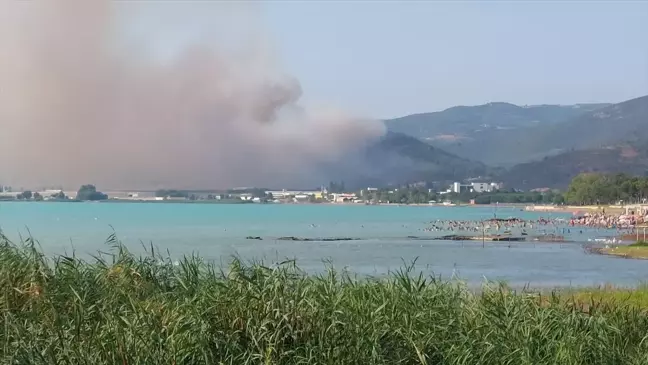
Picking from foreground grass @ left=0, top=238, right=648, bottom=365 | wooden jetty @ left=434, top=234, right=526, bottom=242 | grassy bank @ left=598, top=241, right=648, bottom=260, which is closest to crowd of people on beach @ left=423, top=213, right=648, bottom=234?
wooden jetty @ left=434, top=234, right=526, bottom=242

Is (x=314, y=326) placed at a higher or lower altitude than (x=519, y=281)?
higher

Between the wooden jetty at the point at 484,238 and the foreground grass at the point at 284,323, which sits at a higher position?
the foreground grass at the point at 284,323

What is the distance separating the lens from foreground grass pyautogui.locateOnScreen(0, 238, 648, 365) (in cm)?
959

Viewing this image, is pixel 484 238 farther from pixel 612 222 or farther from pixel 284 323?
pixel 284 323

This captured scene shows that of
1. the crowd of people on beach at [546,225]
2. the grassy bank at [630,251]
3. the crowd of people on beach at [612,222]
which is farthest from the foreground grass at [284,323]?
the crowd of people on beach at [612,222]

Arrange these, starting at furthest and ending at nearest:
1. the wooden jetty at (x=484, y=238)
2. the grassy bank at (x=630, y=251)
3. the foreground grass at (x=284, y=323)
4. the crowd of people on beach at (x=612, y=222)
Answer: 1. the crowd of people on beach at (x=612, y=222)
2. the wooden jetty at (x=484, y=238)
3. the grassy bank at (x=630, y=251)
4. the foreground grass at (x=284, y=323)

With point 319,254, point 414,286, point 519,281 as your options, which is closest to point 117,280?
point 414,286

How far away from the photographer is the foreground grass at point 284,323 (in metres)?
9.59

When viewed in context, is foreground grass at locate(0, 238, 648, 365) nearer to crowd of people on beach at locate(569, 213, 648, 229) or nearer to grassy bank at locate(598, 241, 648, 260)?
grassy bank at locate(598, 241, 648, 260)

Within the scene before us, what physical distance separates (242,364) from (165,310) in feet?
5.42

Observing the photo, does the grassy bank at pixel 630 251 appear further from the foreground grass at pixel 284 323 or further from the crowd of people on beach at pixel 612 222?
the foreground grass at pixel 284 323

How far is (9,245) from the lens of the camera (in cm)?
1538

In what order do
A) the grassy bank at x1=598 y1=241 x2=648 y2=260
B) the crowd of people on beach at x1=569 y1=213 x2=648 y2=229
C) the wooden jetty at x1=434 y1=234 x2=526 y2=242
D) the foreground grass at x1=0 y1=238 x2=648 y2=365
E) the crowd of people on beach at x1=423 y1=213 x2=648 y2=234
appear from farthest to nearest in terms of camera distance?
the crowd of people on beach at x1=423 y1=213 x2=648 y2=234
the crowd of people on beach at x1=569 y1=213 x2=648 y2=229
the wooden jetty at x1=434 y1=234 x2=526 y2=242
the grassy bank at x1=598 y1=241 x2=648 y2=260
the foreground grass at x1=0 y1=238 x2=648 y2=365

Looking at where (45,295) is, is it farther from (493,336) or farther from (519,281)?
(519,281)
